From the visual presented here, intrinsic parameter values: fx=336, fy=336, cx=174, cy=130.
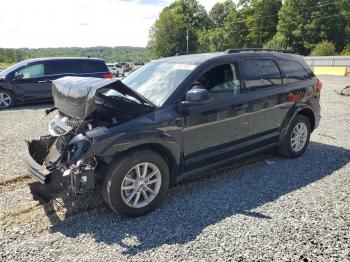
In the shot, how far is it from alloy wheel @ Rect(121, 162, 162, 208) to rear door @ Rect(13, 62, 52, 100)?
31.8 feet

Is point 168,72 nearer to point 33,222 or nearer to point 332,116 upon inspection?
point 33,222

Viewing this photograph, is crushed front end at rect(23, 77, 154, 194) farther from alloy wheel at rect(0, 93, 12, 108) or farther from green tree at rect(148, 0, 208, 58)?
green tree at rect(148, 0, 208, 58)

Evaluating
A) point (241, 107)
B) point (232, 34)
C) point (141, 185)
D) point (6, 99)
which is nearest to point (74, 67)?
point (6, 99)

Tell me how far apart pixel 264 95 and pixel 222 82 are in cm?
87

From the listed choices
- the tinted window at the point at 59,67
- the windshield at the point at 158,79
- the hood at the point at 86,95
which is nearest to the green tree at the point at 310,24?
the tinted window at the point at 59,67

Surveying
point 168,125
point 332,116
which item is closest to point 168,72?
point 168,125

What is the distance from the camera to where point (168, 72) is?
4.70 metres

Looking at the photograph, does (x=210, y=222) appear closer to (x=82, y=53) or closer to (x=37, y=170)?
(x=37, y=170)

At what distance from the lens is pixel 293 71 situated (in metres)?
5.80

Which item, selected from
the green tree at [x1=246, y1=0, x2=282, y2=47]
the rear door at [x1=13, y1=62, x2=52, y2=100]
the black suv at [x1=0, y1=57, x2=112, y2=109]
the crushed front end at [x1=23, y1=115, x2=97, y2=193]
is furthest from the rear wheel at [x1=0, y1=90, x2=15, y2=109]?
the green tree at [x1=246, y1=0, x2=282, y2=47]

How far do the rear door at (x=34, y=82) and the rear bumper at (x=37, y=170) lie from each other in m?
8.81

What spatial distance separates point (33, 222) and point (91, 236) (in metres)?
0.79

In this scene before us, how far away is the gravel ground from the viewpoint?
323cm

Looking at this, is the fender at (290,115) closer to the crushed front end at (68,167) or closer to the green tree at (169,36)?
the crushed front end at (68,167)
